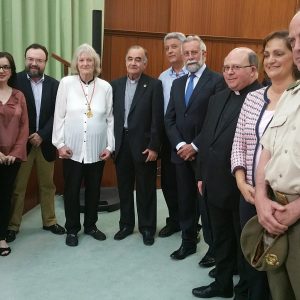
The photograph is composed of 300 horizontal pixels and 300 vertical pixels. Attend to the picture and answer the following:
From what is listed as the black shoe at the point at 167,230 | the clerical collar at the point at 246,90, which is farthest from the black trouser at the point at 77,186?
the clerical collar at the point at 246,90

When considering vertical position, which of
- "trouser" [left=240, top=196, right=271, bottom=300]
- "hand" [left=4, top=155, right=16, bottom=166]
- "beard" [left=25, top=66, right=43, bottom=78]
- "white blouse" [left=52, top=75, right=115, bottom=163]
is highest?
"beard" [left=25, top=66, right=43, bottom=78]

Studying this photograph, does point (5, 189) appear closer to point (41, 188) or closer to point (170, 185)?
point (41, 188)

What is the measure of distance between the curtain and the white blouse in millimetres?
1310

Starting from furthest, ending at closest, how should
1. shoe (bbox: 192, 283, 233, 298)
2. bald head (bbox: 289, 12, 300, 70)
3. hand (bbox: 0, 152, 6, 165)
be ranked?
hand (bbox: 0, 152, 6, 165)
shoe (bbox: 192, 283, 233, 298)
bald head (bbox: 289, 12, 300, 70)

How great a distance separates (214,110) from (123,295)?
4.01 feet

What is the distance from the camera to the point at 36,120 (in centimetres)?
317

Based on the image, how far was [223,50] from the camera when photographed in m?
5.05

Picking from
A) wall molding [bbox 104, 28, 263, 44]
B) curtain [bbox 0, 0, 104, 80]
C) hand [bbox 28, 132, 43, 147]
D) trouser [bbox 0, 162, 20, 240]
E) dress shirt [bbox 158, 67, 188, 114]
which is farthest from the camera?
wall molding [bbox 104, 28, 263, 44]

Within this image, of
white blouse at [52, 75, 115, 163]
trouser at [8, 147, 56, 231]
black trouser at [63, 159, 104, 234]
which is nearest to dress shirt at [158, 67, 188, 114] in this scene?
white blouse at [52, 75, 115, 163]

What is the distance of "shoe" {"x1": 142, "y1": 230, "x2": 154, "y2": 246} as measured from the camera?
317 cm

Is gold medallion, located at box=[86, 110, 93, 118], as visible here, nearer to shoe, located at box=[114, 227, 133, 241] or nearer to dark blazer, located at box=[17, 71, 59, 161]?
dark blazer, located at box=[17, 71, 59, 161]

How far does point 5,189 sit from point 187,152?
133 centimetres

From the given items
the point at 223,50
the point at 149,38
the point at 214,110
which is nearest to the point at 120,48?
the point at 149,38

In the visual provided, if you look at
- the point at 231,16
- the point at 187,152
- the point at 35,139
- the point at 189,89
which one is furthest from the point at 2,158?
the point at 231,16
